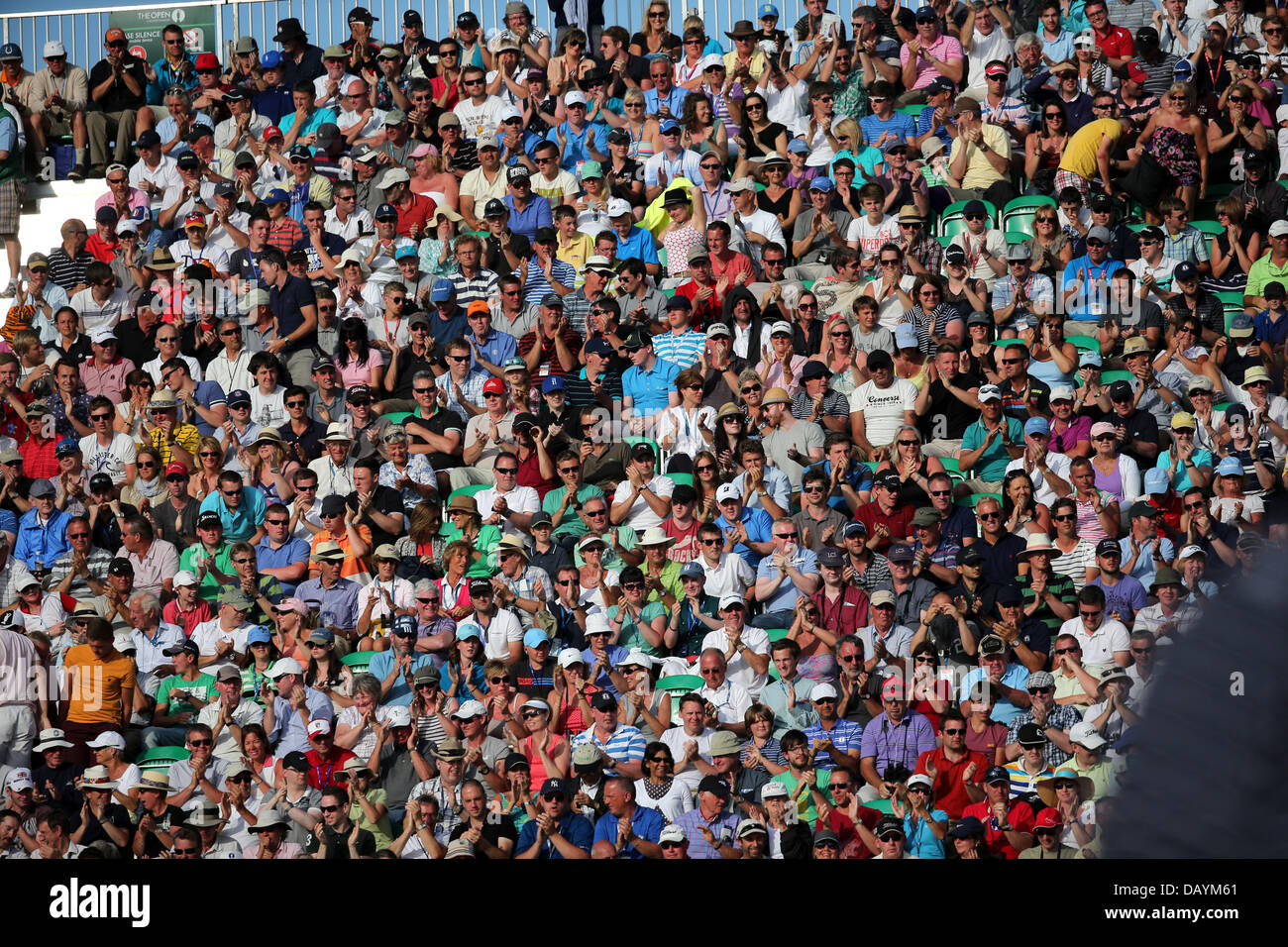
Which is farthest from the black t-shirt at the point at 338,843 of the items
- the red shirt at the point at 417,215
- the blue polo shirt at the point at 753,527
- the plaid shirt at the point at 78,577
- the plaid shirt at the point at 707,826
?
the red shirt at the point at 417,215

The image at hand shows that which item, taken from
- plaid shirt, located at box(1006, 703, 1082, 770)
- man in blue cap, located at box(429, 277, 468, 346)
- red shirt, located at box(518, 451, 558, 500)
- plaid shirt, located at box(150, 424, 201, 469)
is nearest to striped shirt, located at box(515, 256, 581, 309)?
man in blue cap, located at box(429, 277, 468, 346)

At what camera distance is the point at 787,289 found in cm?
1217

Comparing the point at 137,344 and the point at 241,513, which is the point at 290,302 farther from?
the point at 241,513

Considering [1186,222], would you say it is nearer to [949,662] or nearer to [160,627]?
[949,662]

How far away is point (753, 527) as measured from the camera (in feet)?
36.6

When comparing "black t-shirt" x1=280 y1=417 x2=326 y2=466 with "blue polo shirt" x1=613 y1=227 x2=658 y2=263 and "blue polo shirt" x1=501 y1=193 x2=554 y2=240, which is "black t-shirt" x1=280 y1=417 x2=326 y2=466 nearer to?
"blue polo shirt" x1=501 y1=193 x2=554 y2=240

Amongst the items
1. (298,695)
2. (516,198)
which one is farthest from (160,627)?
(516,198)

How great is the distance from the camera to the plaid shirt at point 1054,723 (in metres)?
9.67

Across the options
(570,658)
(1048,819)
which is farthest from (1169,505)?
(570,658)

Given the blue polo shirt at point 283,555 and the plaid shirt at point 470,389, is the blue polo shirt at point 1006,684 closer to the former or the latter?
the plaid shirt at point 470,389

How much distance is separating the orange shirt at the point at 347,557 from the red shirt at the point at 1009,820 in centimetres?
444

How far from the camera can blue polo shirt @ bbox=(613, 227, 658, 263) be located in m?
12.9

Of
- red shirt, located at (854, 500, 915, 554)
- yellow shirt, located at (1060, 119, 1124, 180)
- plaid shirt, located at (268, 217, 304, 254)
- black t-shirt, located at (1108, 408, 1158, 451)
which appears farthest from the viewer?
plaid shirt, located at (268, 217, 304, 254)

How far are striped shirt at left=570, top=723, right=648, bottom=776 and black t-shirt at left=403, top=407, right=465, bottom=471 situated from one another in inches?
106
